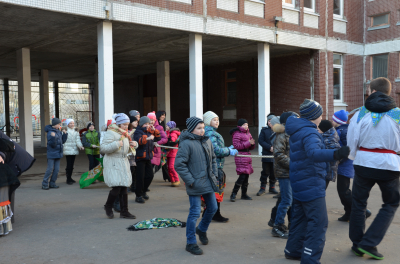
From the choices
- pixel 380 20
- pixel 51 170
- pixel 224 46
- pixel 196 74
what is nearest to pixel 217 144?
pixel 51 170

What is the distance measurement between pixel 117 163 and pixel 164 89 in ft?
49.5

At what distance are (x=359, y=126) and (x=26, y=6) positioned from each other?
8.80 metres

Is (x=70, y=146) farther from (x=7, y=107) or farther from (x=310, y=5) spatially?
(x=7, y=107)

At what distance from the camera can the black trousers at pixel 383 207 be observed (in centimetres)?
432

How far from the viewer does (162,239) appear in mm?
5137

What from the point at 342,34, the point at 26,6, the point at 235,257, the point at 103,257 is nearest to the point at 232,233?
the point at 235,257

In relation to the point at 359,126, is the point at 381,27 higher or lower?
higher

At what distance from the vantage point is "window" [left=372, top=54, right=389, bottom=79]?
59.4 feet

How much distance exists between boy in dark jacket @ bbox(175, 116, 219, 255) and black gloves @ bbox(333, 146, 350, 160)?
1693 mm

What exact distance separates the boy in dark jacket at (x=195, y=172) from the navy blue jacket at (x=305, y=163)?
114cm

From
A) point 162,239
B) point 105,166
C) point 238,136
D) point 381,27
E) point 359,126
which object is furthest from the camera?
point 381,27

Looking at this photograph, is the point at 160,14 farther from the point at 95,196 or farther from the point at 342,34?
the point at 342,34

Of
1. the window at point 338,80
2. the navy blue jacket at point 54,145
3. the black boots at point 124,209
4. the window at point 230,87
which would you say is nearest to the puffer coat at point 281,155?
the black boots at point 124,209

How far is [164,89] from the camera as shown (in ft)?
68.8
